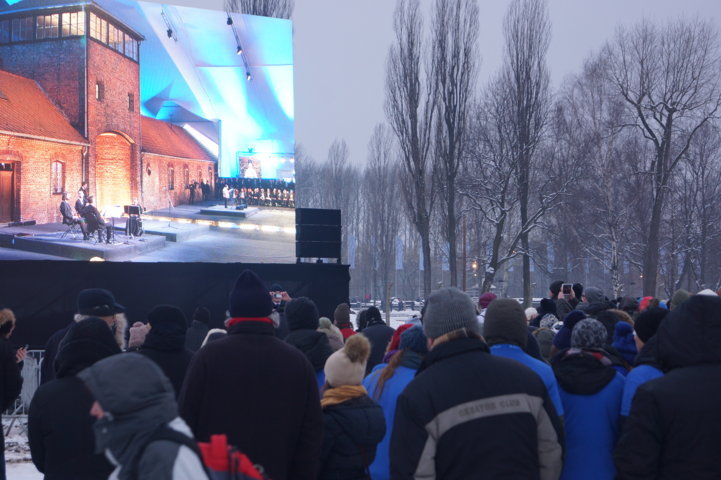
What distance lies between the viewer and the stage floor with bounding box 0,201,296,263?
1587cm

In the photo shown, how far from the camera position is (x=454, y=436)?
2.90 meters

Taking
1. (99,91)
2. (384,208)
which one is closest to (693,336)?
(99,91)

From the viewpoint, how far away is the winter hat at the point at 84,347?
3902 mm

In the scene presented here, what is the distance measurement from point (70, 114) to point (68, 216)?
2.34 meters

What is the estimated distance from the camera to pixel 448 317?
313cm

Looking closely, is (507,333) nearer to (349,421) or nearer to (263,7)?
(349,421)

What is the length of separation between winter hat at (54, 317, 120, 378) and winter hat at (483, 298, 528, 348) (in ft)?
6.69

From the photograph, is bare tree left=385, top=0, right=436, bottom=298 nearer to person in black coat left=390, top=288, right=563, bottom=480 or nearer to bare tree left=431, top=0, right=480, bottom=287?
bare tree left=431, top=0, right=480, bottom=287

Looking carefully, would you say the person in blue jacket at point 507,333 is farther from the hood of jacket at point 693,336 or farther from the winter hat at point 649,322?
the winter hat at point 649,322

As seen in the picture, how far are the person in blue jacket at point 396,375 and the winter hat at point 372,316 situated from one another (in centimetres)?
292

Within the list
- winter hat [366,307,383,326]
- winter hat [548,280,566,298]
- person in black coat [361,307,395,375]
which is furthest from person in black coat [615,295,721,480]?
winter hat [548,280,566,298]

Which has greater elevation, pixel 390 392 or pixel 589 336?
pixel 589 336

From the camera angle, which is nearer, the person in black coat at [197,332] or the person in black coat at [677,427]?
the person in black coat at [677,427]

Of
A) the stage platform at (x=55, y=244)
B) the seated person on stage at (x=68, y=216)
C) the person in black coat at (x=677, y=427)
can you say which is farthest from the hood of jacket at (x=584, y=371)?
the seated person on stage at (x=68, y=216)
